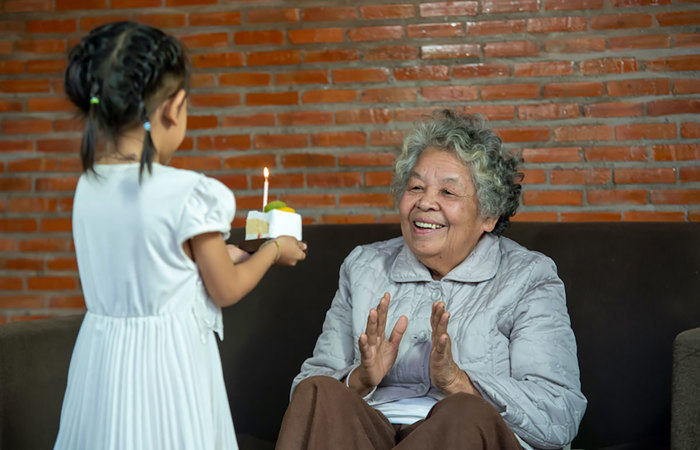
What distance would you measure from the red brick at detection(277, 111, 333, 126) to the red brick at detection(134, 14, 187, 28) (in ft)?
1.72

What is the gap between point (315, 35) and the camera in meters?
2.79

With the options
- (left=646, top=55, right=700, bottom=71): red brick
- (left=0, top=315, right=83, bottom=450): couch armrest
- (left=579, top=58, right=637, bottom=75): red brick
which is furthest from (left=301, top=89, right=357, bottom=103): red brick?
(left=0, top=315, right=83, bottom=450): couch armrest

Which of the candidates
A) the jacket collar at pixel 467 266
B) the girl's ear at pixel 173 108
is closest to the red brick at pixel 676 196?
the jacket collar at pixel 467 266

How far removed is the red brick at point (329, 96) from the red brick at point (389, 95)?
0.04m

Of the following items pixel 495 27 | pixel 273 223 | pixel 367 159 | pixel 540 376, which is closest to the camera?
pixel 273 223

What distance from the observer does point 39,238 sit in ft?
9.79

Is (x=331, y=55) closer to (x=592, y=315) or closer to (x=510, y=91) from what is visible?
(x=510, y=91)

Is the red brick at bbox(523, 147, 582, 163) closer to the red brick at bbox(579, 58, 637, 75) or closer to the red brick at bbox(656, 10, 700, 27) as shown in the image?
the red brick at bbox(579, 58, 637, 75)

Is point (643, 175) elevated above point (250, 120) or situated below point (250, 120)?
below

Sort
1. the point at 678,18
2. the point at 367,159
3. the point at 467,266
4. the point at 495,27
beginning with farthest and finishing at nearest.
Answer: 1. the point at 367,159
2. the point at 495,27
3. the point at 678,18
4. the point at 467,266

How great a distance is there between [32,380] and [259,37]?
60.6 inches

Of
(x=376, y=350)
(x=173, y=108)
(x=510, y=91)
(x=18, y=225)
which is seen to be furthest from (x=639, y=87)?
(x=18, y=225)

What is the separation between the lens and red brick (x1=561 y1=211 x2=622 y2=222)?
8.68 feet

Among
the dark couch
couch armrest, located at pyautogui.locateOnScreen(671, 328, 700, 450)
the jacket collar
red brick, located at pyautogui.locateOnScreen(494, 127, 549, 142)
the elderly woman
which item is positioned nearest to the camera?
couch armrest, located at pyautogui.locateOnScreen(671, 328, 700, 450)
